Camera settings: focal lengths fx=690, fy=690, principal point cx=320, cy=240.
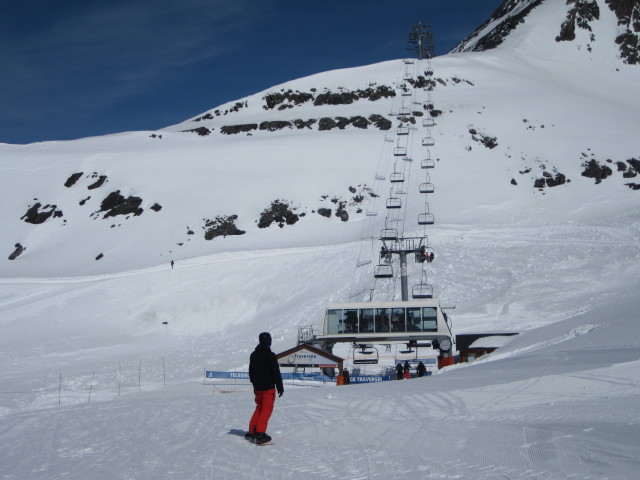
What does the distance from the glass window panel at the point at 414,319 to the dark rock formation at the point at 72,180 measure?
162 feet

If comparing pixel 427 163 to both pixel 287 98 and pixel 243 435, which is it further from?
pixel 243 435

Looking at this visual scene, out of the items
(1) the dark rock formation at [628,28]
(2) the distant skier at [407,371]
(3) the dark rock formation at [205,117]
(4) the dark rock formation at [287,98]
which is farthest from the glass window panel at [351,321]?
(1) the dark rock formation at [628,28]

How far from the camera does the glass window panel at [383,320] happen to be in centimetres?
3316

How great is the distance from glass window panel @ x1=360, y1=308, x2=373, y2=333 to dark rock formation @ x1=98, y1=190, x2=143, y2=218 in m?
36.6

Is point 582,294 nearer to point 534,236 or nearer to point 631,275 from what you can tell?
point 631,275

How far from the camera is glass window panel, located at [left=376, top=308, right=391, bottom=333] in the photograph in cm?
3316

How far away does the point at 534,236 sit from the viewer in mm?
50875

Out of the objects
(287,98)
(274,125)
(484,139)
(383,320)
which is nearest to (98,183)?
(274,125)

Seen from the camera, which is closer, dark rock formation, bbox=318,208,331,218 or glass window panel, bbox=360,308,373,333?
glass window panel, bbox=360,308,373,333

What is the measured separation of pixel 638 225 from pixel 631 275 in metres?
12.3

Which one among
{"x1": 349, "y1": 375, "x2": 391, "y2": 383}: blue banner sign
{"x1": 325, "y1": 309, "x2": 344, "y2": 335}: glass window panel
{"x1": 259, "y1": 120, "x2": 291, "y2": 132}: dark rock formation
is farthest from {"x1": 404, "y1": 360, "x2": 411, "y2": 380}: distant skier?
{"x1": 259, "y1": 120, "x2": 291, "y2": 132}: dark rock formation

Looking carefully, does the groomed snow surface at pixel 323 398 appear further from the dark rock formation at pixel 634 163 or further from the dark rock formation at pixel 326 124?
the dark rock formation at pixel 326 124

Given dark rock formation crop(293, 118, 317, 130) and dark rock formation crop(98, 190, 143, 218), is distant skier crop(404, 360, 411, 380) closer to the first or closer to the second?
dark rock formation crop(98, 190, 143, 218)

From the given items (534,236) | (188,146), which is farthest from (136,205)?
(534,236)
